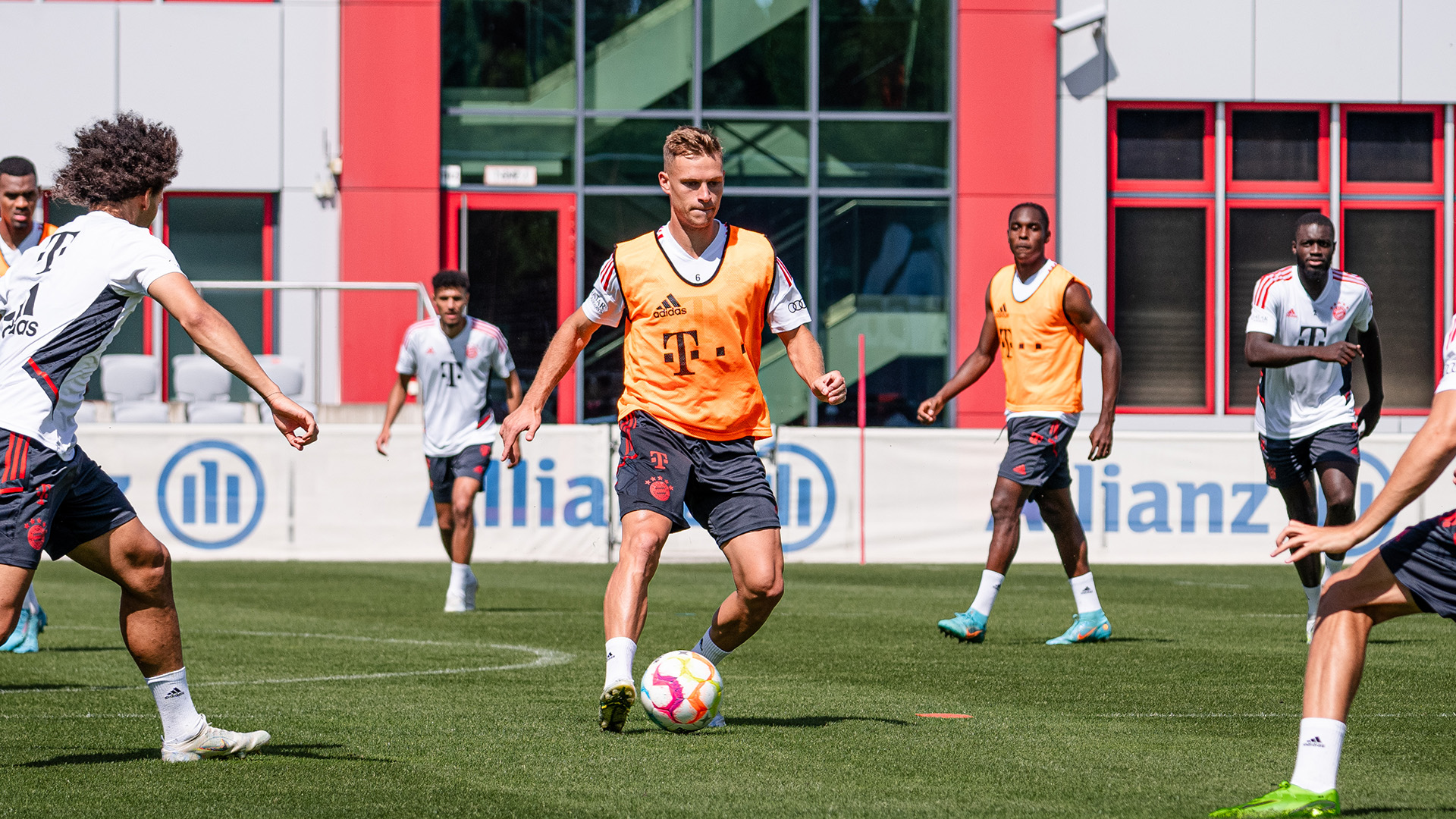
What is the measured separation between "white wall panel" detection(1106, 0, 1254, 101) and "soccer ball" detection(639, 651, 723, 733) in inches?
703

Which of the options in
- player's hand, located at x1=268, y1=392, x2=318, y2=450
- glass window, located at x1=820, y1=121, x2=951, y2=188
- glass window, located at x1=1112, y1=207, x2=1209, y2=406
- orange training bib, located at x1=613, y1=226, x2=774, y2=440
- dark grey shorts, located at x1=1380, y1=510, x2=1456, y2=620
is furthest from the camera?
glass window, located at x1=1112, y1=207, x2=1209, y2=406

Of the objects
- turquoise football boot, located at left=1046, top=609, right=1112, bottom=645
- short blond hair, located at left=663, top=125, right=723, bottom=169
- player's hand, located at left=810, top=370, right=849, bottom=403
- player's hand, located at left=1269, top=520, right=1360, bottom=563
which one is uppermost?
short blond hair, located at left=663, top=125, right=723, bottom=169

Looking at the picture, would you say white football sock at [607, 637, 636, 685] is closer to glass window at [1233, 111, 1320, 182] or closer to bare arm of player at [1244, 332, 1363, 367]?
bare arm of player at [1244, 332, 1363, 367]

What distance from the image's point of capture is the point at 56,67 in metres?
22.2

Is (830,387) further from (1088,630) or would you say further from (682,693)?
(1088,630)

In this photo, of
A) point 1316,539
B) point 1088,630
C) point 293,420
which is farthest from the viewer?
point 1088,630

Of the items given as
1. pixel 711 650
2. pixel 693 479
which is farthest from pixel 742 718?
pixel 693 479

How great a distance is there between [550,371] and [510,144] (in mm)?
16214

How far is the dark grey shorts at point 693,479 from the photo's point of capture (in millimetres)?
6816

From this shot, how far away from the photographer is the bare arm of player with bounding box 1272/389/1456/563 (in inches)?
177

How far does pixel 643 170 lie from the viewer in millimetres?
23016

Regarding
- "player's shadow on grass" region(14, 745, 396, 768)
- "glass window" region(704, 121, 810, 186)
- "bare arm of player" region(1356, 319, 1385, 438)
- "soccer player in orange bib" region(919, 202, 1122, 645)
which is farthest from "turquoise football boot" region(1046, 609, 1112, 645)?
"glass window" region(704, 121, 810, 186)

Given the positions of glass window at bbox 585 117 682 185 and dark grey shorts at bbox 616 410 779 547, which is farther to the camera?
A: glass window at bbox 585 117 682 185

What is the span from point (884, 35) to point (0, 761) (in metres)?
18.6
